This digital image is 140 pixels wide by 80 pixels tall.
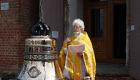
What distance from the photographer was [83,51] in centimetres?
591

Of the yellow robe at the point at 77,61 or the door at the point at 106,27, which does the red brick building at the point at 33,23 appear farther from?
the yellow robe at the point at 77,61

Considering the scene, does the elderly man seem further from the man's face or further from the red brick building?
the red brick building

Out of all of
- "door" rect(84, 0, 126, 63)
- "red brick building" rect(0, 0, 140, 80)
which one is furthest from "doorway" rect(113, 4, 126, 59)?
"red brick building" rect(0, 0, 140, 80)

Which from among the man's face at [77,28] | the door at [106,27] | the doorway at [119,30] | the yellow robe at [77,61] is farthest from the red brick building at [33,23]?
the yellow robe at [77,61]

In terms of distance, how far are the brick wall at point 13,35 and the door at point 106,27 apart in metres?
4.30

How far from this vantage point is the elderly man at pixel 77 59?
5.89 meters

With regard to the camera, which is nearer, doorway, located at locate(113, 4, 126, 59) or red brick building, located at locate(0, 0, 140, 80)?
red brick building, located at locate(0, 0, 140, 80)

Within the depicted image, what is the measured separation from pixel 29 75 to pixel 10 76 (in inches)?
351

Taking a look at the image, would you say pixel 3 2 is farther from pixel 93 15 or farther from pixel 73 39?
pixel 73 39

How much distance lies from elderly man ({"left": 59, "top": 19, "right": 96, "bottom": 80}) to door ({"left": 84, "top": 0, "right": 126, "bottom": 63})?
10.5 meters

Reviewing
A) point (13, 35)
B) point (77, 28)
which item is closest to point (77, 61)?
point (77, 28)

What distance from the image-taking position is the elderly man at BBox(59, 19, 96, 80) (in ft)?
19.3

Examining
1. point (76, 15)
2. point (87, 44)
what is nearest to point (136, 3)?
point (76, 15)

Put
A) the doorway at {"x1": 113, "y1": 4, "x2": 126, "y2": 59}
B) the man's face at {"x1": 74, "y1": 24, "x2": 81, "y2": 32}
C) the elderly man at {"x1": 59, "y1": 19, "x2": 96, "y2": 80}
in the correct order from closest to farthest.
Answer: the elderly man at {"x1": 59, "y1": 19, "x2": 96, "y2": 80} < the man's face at {"x1": 74, "y1": 24, "x2": 81, "y2": 32} < the doorway at {"x1": 113, "y1": 4, "x2": 126, "y2": 59}
